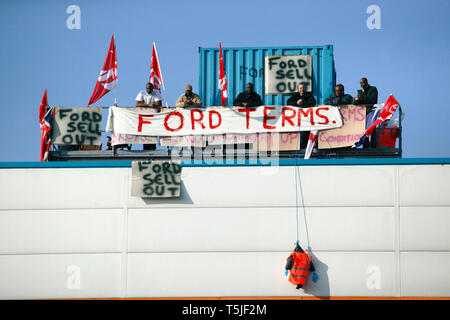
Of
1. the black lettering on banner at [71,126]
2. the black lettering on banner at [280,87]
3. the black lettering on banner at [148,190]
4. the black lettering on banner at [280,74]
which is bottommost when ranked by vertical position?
the black lettering on banner at [148,190]

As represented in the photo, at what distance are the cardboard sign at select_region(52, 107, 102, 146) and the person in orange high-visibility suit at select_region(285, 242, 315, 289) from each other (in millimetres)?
5532

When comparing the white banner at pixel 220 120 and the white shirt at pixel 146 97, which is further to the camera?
the white shirt at pixel 146 97

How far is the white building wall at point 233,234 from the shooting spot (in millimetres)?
12148

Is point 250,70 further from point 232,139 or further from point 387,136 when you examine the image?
point 387,136

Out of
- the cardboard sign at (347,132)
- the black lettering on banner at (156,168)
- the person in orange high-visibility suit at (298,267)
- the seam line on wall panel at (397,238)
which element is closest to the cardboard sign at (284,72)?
the cardboard sign at (347,132)

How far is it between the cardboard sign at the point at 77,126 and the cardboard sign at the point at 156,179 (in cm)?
186

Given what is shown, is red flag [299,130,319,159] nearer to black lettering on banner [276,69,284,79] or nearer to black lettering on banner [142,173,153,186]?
black lettering on banner [276,69,284,79]

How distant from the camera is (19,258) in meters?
12.5

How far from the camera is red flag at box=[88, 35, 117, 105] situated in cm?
1534

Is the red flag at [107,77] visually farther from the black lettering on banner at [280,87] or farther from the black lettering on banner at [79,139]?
the black lettering on banner at [280,87]

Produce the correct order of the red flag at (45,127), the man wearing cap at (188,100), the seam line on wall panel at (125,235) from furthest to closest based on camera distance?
the man wearing cap at (188,100) → the red flag at (45,127) → the seam line on wall panel at (125,235)

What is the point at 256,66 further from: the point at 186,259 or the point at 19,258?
the point at 19,258

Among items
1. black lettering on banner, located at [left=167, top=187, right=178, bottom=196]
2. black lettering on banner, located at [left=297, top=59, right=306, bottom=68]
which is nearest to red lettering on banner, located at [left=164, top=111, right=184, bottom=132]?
black lettering on banner, located at [left=167, top=187, right=178, bottom=196]
